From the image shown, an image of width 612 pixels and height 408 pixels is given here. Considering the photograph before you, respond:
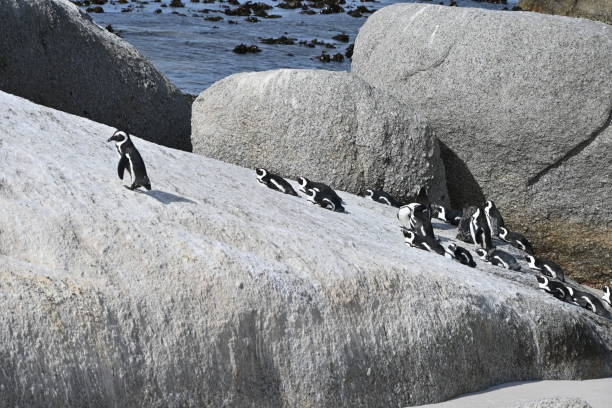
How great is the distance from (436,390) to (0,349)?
8.84ft

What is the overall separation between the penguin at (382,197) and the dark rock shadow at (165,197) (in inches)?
121

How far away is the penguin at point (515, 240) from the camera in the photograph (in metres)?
9.02

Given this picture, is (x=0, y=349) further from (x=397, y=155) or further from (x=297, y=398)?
(x=397, y=155)

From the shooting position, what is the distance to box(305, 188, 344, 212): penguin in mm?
7852

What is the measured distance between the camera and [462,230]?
8.55 metres

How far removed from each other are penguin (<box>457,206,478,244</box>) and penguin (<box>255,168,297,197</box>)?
1.62 m

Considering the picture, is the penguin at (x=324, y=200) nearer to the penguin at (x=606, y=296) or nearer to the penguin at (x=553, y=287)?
the penguin at (x=553, y=287)

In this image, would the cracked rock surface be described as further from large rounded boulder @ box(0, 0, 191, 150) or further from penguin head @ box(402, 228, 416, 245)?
large rounded boulder @ box(0, 0, 191, 150)

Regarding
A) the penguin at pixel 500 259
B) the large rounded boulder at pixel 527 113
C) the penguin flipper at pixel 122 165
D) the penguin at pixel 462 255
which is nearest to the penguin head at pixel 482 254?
the penguin at pixel 500 259

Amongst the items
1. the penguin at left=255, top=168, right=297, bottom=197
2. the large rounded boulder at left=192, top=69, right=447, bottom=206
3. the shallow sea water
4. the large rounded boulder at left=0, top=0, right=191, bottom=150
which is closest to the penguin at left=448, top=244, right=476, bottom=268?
the penguin at left=255, top=168, right=297, bottom=197

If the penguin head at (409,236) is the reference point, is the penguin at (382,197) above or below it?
below

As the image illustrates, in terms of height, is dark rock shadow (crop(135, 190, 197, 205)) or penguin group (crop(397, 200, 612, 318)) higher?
dark rock shadow (crop(135, 190, 197, 205))

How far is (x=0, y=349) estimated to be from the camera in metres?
4.65

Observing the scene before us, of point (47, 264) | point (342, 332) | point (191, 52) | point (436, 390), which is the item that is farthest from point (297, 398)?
point (191, 52)
